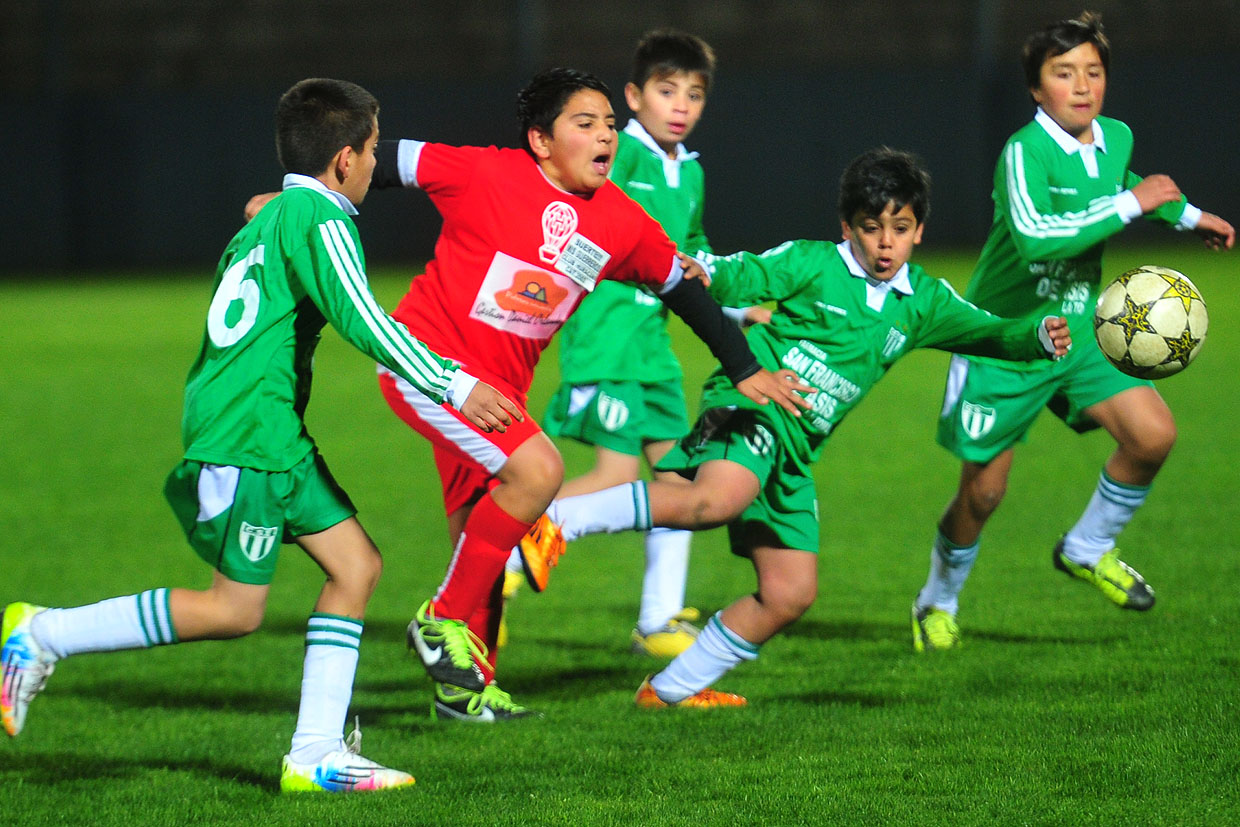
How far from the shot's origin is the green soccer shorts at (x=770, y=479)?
403 centimetres

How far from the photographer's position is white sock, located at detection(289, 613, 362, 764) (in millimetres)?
3428

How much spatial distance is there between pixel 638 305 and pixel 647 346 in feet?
0.50

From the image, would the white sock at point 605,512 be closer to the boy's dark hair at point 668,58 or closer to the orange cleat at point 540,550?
the orange cleat at point 540,550

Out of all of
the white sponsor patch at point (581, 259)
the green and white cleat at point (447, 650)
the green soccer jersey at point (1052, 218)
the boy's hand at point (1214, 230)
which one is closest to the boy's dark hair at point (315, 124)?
the white sponsor patch at point (581, 259)

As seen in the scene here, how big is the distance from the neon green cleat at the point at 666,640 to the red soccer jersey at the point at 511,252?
1339mm

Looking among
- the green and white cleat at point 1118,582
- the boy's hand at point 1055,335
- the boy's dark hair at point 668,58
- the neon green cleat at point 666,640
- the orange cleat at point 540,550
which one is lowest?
the neon green cleat at point 666,640

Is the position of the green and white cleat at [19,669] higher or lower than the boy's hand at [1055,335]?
lower

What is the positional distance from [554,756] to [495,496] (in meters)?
0.67

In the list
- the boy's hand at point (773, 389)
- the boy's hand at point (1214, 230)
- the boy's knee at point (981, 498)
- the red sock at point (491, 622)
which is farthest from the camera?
the boy's knee at point (981, 498)

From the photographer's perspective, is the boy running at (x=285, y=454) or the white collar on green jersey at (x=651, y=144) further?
the white collar on green jersey at (x=651, y=144)

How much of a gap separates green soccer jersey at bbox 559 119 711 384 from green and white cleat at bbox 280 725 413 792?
2.08m

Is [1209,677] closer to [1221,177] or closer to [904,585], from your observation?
[904,585]

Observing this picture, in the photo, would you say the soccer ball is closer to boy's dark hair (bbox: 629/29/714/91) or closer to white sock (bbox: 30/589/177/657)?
boy's dark hair (bbox: 629/29/714/91)

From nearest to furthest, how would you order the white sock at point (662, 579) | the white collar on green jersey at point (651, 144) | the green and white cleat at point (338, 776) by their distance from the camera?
1. the green and white cleat at point (338, 776)
2. the white sock at point (662, 579)
3. the white collar on green jersey at point (651, 144)
